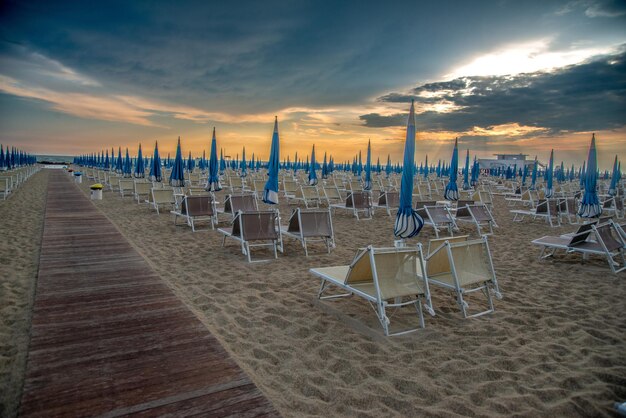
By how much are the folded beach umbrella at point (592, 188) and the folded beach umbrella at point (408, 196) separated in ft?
24.9

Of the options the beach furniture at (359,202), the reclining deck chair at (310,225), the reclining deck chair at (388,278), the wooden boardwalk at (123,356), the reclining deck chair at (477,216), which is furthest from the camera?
the beach furniture at (359,202)

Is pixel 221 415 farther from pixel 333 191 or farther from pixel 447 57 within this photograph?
pixel 447 57

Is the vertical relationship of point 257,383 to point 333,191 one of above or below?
below

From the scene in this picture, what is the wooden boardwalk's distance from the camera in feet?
6.46

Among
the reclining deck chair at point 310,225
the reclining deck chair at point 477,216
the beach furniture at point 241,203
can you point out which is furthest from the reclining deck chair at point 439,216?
the beach furniture at point 241,203

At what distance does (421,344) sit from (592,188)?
8.87m

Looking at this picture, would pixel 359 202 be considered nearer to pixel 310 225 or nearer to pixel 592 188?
pixel 310 225

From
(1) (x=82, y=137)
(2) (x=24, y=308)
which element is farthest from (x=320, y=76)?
(1) (x=82, y=137)

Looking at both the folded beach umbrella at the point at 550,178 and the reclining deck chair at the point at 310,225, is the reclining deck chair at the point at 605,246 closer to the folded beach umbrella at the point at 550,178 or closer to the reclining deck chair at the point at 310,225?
the reclining deck chair at the point at 310,225

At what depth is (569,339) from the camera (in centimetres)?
326

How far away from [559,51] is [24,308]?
11899 millimetres

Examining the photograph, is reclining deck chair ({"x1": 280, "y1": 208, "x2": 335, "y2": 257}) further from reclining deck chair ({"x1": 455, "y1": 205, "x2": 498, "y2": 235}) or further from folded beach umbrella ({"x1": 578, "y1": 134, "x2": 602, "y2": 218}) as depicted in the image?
folded beach umbrella ({"x1": 578, "y1": 134, "x2": 602, "y2": 218})

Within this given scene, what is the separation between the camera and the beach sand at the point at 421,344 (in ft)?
7.59

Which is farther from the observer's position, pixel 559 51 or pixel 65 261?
pixel 559 51
